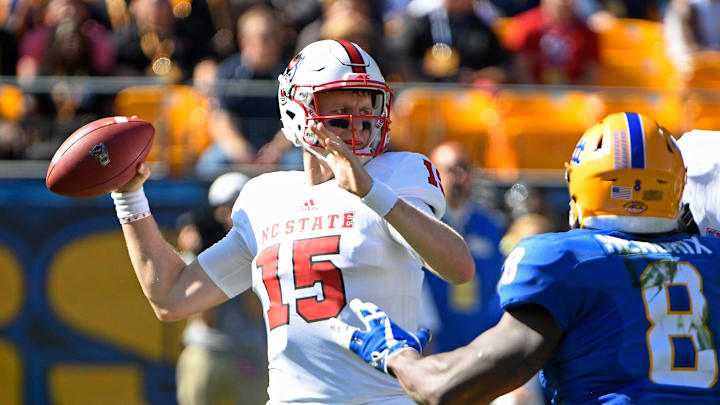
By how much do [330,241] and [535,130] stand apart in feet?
15.9

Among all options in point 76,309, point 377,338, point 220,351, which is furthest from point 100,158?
point 76,309

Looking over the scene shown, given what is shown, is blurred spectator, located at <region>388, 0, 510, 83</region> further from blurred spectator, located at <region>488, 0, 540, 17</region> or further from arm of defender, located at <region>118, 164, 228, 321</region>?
arm of defender, located at <region>118, 164, 228, 321</region>

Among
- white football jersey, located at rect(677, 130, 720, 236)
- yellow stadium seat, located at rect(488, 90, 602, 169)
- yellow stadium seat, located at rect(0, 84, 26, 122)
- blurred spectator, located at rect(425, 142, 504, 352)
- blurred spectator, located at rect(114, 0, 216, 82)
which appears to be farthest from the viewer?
blurred spectator, located at rect(114, 0, 216, 82)

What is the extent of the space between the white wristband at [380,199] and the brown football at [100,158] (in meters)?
0.98

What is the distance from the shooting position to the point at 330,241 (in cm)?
321

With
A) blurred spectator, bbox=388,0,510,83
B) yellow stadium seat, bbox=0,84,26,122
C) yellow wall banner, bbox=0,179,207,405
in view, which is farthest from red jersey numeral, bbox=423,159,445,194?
blurred spectator, bbox=388,0,510,83

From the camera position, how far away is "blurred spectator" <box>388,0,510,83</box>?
856 cm

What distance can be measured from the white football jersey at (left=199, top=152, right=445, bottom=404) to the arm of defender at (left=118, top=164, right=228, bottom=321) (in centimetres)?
25

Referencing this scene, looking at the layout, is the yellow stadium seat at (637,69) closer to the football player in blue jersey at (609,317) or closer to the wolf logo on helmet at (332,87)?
the wolf logo on helmet at (332,87)

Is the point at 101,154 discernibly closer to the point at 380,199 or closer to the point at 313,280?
the point at 313,280

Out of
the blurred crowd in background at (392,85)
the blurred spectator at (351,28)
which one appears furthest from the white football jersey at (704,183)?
the blurred spectator at (351,28)

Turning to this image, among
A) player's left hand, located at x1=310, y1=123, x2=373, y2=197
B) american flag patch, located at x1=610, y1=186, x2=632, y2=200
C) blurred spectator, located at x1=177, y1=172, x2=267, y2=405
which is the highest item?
player's left hand, located at x1=310, y1=123, x2=373, y2=197

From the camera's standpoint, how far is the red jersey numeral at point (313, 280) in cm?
318

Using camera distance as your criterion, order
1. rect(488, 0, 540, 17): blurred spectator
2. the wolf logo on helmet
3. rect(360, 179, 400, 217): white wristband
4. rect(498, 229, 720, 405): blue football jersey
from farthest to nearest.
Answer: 1. rect(488, 0, 540, 17): blurred spectator
2. the wolf logo on helmet
3. rect(360, 179, 400, 217): white wristband
4. rect(498, 229, 720, 405): blue football jersey
